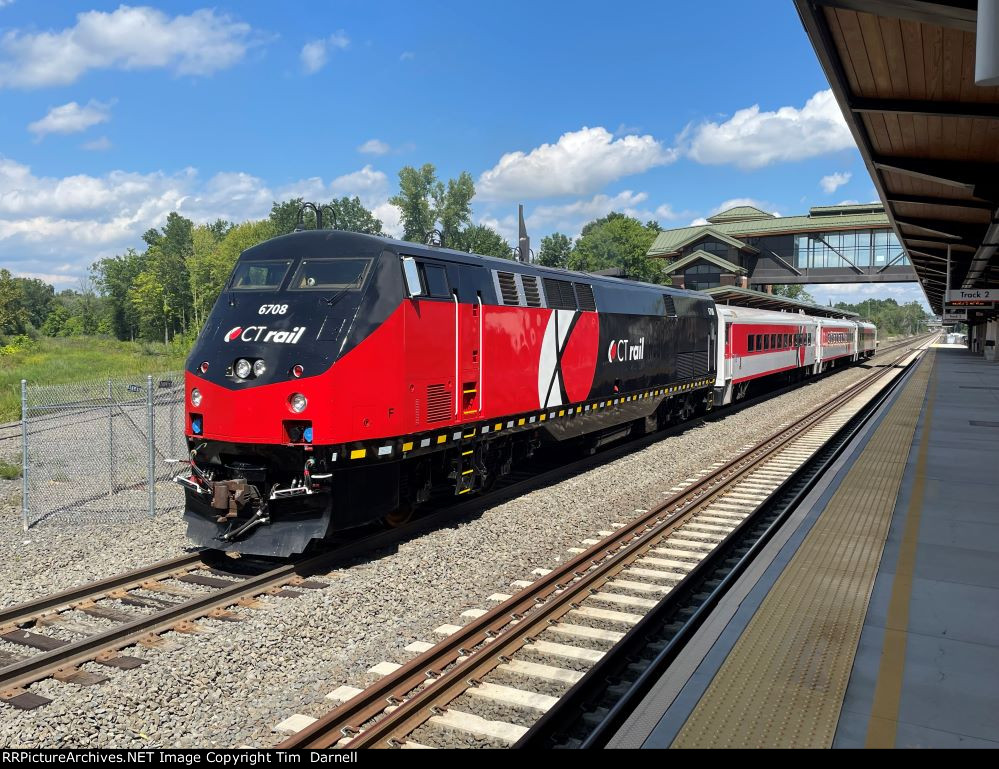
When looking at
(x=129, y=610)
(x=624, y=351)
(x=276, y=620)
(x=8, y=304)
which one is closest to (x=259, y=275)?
(x=129, y=610)

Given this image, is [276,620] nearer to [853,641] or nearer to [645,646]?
[645,646]

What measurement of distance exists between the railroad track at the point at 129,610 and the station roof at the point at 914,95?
20.8 feet

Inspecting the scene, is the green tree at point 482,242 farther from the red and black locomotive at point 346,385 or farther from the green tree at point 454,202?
the red and black locomotive at point 346,385

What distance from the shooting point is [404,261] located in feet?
29.3

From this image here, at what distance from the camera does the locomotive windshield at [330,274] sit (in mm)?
8578

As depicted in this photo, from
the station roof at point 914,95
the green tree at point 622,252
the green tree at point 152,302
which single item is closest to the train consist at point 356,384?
the station roof at point 914,95

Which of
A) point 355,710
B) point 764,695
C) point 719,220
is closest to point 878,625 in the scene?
point 764,695

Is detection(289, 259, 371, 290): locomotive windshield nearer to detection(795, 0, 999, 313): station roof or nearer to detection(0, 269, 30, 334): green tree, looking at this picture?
detection(795, 0, 999, 313): station roof

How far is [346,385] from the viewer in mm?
8008

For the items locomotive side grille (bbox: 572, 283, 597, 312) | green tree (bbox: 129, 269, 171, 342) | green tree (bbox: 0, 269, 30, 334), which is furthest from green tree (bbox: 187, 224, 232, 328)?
locomotive side grille (bbox: 572, 283, 597, 312)

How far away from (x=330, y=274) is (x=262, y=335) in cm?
111

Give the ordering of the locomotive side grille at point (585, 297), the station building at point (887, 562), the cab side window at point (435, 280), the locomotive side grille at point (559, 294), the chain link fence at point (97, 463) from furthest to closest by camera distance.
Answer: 1. the locomotive side grille at point (585, 297)
2. the locomotive side grille at point (559, 294)
3. the chain link fence at point (97, 463)
4. the cab side window at point (435, 280)
5. the station building at point (887, 562)

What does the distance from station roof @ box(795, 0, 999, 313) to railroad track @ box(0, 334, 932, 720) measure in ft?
20.8

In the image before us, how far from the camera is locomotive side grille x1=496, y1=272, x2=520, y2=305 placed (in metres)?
11.1
